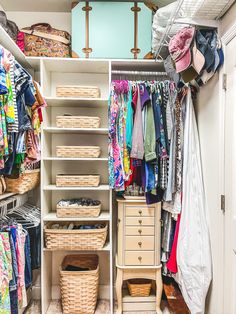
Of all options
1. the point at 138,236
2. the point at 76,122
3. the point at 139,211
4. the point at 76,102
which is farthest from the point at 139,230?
the point at 76,102

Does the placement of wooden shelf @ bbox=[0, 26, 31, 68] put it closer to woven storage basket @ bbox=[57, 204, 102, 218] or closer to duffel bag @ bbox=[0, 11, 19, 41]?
duffel bag @ bbox=[0, 11, 19, 41]

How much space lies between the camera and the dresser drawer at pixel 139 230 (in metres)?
2.15

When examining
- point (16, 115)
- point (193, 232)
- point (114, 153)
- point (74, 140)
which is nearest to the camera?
point (16, 115)

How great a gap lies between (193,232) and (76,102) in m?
1.42

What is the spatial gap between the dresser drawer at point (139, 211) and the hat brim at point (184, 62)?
1.08 metres

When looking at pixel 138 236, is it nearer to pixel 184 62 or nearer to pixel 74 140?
pixel 74 140

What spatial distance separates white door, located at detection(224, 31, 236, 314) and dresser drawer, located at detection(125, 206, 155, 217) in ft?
2.28

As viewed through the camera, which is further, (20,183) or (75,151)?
(75,151)

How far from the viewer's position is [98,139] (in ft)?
8.38

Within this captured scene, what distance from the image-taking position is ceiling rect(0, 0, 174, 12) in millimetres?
2342

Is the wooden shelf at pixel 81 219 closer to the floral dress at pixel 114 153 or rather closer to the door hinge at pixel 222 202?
the floral dress at pixel 114 153

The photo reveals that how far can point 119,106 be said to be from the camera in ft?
7.05

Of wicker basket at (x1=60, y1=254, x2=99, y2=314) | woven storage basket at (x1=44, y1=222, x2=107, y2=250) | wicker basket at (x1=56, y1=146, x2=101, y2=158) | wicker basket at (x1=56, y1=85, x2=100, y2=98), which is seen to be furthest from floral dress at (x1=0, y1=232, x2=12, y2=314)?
wicker basket at (x1=56, y1=85, x2=100, y2=98)

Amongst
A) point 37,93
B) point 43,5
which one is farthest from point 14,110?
point 43,5
